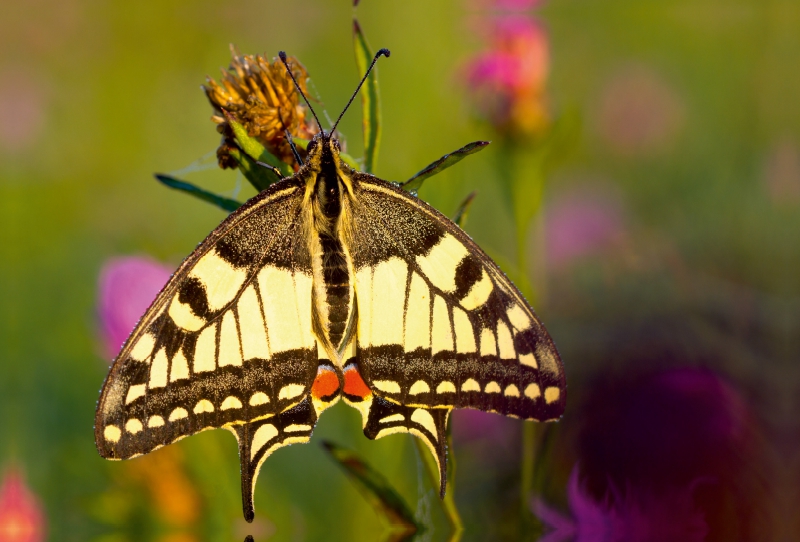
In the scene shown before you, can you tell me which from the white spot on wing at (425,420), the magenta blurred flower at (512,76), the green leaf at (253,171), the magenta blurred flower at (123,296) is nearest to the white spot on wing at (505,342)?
the white spot on wing at (425,420)

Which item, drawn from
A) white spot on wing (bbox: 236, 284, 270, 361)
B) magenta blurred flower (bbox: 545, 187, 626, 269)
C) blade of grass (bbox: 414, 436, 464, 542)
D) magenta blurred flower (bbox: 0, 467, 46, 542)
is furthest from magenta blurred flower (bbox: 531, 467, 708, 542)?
magenta blurred flower (bbox: 545, 187, 626, 269)

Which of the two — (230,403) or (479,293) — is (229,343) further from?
(479,293)

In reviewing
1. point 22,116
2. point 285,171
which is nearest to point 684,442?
point 285,171

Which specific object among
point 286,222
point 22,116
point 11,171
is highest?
point 22,116

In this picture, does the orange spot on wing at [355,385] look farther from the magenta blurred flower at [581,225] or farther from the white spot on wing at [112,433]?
the magenta blurred flower at [581,225]

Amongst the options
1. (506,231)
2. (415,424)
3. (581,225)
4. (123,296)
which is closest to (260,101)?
(415,424)

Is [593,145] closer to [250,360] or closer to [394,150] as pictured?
[394,150]
